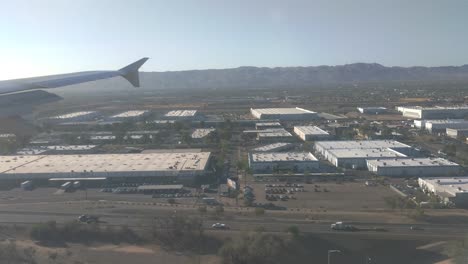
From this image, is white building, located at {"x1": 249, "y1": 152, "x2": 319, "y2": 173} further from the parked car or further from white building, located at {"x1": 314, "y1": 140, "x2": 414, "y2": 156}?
the parked car

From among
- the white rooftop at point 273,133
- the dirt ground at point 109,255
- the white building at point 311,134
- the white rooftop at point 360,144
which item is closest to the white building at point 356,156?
the white rooftop at point 360,144

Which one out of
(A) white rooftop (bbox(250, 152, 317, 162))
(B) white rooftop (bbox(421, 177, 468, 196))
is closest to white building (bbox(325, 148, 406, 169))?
(A) white rooftop (bbox(250, 152, 317, 162))

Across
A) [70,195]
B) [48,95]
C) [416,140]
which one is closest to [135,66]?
[48,95]

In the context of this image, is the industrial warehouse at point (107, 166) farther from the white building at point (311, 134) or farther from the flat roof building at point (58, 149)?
the white building at point (311, 134)

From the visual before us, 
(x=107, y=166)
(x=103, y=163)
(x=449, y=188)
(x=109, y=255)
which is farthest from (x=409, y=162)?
(x=109, y=255)

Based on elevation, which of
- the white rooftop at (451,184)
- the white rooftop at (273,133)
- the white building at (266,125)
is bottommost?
the white rooftop at (451,184)

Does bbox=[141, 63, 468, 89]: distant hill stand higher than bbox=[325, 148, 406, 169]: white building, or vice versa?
bbox=[141, 63, 468, 89]: distant hill

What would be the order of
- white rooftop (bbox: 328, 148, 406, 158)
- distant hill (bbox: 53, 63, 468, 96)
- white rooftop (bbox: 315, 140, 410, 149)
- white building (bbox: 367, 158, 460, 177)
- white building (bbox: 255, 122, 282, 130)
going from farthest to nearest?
distant hill (bbox: 53, 63, 468, 96) < white building (bbox: 255, 122, 282, 130) < white rooftop (bbox: 315, 140, 410, 149) < white rooftop (bbox: 328, 148, 406, 158) < white building (bbox: 367, 158, 460, 177)
